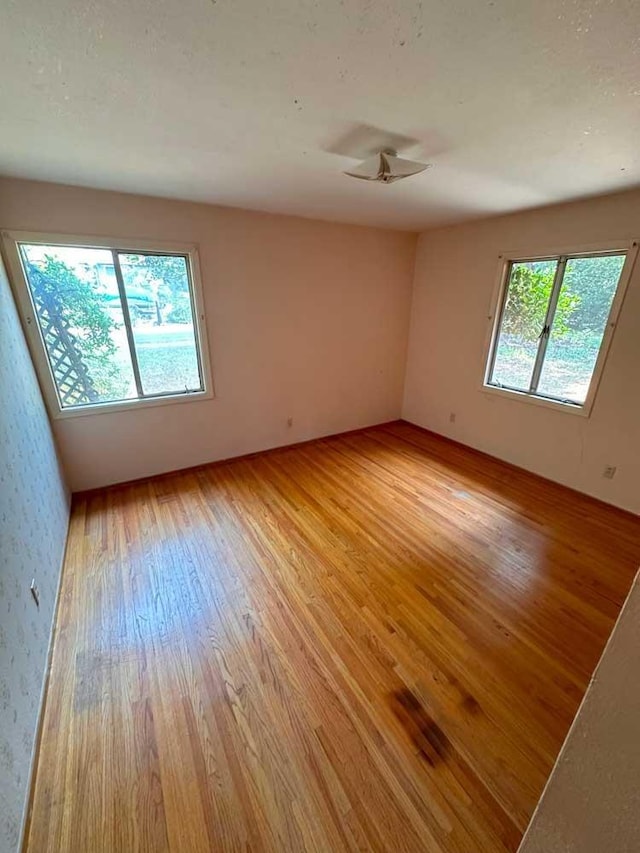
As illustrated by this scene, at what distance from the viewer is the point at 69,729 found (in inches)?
52.1

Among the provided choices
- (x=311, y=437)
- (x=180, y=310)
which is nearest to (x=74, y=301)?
(x=180, y=310)

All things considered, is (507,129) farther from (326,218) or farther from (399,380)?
(399,380)

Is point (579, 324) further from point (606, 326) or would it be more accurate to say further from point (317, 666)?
point (317, 666)

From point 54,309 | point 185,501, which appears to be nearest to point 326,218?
point 54,309

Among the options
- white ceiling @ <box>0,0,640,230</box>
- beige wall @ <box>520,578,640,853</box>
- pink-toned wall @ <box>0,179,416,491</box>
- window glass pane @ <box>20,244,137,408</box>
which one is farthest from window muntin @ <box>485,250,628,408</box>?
window glass pane @ <box>20,244,137,408</box>

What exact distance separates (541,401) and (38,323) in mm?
4230

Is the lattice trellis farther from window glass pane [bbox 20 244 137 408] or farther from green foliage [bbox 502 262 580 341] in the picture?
green foliage [bbox 502 262 580 341]

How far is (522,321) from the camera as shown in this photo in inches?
127

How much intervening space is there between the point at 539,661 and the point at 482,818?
74cm

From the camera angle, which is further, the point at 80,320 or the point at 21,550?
the point at 80,320

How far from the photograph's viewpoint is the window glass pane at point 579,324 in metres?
2.64

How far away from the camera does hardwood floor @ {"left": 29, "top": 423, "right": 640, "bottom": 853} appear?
1109mm

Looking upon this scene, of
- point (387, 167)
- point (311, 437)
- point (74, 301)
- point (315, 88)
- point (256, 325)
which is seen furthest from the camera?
point (311, 437)

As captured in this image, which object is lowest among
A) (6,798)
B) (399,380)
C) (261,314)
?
(6,798)
